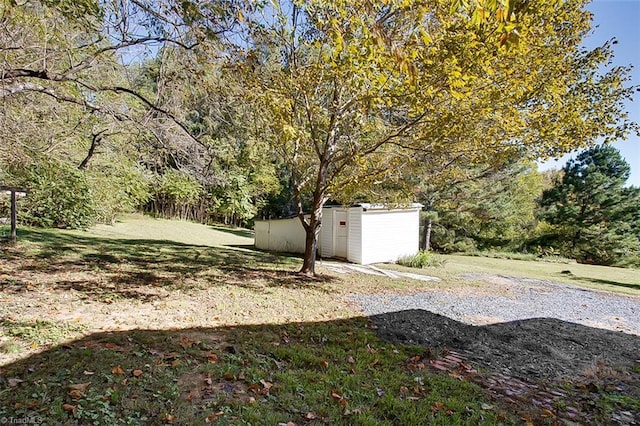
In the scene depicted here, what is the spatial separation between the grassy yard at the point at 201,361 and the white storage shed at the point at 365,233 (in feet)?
18.4

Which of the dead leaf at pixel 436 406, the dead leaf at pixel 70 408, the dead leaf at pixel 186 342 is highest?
the dead leaf at pixel 70 408

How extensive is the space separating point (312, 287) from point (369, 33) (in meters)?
5.05

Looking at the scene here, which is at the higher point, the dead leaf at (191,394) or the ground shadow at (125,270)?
the ground shadow at (125,270)

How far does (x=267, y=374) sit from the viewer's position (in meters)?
3.01

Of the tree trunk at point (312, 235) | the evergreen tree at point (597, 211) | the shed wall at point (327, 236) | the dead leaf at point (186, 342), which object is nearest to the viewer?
the dead leaf at point (186, 342)

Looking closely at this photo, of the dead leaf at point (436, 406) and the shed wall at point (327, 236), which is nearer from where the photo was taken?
the dead leaf at point (436, 406)

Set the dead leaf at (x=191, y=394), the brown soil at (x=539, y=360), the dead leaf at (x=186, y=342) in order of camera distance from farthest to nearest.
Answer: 1. the dead leaf at (x=186, y=342)
2. the brown soil at (x=539, y=360)
3. the dead leaf at (x=191, y=394)

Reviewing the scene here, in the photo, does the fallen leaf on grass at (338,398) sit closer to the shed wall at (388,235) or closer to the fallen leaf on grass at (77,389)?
the fallen leaf on grass at (77,389)

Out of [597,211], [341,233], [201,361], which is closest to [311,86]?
[201,361]

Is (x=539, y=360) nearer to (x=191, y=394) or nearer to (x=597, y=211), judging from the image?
(x=191, y=394)

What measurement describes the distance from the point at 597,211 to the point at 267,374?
22807mm

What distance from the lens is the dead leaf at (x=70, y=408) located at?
7.00ft

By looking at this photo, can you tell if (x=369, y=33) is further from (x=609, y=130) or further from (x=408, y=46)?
(x=609, y=130)

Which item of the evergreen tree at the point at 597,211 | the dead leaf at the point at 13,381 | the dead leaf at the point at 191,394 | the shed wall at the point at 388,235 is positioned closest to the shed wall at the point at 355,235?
the shed wall at the point at 388,235
